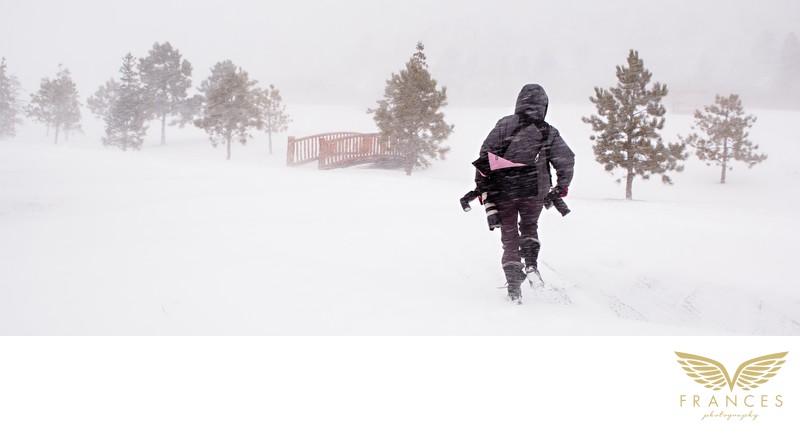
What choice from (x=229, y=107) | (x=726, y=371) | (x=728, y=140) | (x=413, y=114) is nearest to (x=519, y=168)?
(x=726, y=371)

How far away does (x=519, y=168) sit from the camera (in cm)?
343

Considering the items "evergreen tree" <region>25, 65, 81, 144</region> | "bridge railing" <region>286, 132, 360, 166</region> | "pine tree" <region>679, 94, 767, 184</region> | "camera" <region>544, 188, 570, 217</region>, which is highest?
"evergreen tree" <region>25, 65, 81, 144</region>

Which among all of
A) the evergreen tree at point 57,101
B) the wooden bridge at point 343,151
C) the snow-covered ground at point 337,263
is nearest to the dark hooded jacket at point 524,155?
the snow-covered ground at point 337,263

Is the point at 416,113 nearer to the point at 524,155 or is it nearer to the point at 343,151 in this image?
the point at 343,151

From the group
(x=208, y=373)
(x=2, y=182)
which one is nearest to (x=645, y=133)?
(x=208, y=373)

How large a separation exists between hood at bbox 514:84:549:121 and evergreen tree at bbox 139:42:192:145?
33.9m

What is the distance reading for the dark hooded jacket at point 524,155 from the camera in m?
3.42

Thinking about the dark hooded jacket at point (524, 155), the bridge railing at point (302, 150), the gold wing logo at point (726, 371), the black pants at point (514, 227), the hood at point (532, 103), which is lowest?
the gold wing logo at point (726, 371)

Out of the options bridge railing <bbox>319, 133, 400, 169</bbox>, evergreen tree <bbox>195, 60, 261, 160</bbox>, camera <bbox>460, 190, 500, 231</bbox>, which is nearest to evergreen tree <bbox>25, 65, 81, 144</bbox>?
evergreen tree <bbox>195, 60, 261, 160</bbox>

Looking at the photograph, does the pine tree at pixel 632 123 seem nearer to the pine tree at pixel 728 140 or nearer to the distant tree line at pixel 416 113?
the distant tree line at pixel 416 113

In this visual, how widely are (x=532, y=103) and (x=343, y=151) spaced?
51.7 feet

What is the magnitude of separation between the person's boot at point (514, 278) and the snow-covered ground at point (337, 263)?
0.44 ft

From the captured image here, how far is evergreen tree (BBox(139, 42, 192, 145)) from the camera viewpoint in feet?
104

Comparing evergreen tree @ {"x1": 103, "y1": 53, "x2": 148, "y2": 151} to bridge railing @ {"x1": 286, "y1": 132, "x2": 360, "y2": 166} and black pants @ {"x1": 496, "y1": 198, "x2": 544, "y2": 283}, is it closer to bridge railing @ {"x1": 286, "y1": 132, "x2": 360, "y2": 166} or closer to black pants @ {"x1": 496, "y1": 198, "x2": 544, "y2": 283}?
bridge railing @ {"x1": 286, "y1": 132, "x2": 360, "y2": 166}
